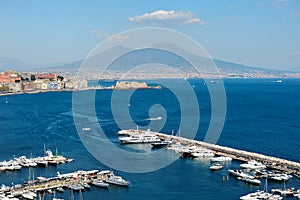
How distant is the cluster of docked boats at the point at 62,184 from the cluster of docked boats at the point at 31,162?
1822mm

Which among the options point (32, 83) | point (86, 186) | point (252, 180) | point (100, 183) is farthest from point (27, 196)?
point (32, 83)

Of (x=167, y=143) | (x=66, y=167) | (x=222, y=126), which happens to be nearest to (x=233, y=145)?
(x=167, y=143)

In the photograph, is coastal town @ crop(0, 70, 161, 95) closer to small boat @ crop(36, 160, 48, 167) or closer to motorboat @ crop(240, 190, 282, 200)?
small boat @ crop(36, 160, 48, 167)

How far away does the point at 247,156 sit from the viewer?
1603 centimetres

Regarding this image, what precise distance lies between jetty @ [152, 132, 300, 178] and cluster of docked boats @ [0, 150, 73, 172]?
229 inches

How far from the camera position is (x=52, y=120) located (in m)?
26.2

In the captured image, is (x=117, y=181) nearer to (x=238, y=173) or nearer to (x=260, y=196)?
(x=238, y=173)

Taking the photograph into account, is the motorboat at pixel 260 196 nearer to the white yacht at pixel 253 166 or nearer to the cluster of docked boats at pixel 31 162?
the white yacht at pixel 253 166

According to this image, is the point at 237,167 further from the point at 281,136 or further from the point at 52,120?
the point at 52,120

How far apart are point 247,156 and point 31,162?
8.32 m

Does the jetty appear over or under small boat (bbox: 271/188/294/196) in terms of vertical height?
over

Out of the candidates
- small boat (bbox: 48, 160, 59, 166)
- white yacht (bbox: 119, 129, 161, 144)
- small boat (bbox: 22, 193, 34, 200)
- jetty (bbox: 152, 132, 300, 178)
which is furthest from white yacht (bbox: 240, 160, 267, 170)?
small boat (bbox: 22, 193, 34, 200)

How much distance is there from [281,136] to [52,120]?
46.5 ft

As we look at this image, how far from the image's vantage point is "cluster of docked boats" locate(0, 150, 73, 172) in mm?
14227
